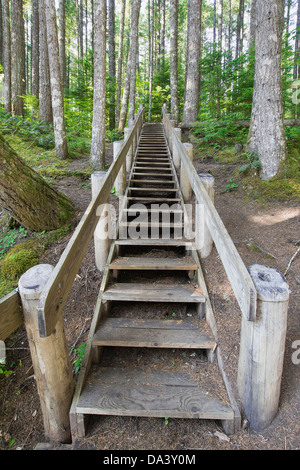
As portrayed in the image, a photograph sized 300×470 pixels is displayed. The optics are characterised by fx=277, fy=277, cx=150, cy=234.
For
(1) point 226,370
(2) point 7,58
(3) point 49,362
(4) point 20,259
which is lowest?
(1) point 226,370

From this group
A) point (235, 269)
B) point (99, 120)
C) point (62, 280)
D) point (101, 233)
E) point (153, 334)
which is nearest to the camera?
point (62, 280)

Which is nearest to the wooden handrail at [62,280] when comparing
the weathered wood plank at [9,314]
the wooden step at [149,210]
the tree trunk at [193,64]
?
the weathered wood plank at [9,314]

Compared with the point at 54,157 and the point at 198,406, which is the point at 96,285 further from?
the point at 54,157

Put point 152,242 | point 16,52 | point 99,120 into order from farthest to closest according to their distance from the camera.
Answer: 1. point 16,52
2. point 99,120
3. point 152,242

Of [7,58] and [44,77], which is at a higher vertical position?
[7,58]

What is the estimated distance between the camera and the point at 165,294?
3.04 metres

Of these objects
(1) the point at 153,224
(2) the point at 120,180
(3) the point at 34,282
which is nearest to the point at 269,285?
(3) the point at 34,282

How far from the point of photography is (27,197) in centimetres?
404

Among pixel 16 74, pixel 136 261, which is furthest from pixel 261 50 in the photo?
pixel 16 74

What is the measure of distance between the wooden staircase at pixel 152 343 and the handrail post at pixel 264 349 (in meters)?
0.20

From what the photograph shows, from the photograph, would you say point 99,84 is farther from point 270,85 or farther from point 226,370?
point 226,370

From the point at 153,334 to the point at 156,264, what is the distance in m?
0.94

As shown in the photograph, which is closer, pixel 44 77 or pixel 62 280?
pixel 62 280

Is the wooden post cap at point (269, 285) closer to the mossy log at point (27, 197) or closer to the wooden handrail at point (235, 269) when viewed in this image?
the wooden handrail at point (235, 269)
